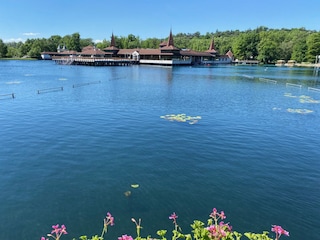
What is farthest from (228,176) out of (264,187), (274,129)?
(274,129)

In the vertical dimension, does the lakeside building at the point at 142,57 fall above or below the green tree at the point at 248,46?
below

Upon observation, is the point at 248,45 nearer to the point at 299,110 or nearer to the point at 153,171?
the point at 299,110

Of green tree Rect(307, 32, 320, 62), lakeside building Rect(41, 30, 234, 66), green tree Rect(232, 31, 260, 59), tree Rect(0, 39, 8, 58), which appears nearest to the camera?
lakeside building Rect(41, 30, 234, 66)

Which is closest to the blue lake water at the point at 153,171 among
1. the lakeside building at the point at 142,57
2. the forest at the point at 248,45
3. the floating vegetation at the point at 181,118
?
the floating vegetation at the point at 181,118

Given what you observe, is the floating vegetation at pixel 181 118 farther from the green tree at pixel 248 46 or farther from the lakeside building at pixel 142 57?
the green tree at pixel 248 46

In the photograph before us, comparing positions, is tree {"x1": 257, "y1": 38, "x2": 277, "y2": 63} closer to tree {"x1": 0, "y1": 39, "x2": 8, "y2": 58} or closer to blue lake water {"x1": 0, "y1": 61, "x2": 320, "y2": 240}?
blue lake water {"x1": 0, "y1": 61, "x2": 320, "y2": 240}

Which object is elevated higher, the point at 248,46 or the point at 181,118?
the point at 248,46

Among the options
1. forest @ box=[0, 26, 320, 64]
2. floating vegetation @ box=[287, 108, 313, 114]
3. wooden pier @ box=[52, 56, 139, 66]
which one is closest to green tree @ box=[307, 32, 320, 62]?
forest @ box=[0, 26, 320, 64]

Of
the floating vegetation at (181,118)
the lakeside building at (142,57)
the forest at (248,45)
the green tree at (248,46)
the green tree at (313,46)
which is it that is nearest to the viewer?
the floating vegetation at (181,118)

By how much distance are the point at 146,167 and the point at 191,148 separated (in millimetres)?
3394

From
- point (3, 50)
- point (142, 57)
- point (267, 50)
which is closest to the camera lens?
point (142, 57)

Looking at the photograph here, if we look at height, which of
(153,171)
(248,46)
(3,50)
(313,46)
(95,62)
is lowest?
(153,171)

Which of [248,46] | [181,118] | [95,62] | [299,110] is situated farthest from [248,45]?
[181,118]

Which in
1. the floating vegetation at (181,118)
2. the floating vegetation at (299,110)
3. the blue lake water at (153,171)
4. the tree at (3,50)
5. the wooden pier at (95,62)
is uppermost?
the tree at (3,50)
